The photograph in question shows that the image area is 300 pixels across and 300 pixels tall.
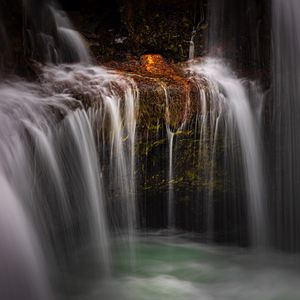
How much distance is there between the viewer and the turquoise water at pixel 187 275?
17.1 feet

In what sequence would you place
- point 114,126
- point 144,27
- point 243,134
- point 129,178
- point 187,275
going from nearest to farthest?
point 187,275, point 114,126, point 129,178, point 243,134, point 144,27

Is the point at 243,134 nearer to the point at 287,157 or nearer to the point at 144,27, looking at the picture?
the point at 287,157

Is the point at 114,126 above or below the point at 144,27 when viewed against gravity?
below

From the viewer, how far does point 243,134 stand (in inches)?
254

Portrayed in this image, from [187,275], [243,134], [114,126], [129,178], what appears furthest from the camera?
[243,134]

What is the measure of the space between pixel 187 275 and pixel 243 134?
2108 millimetres

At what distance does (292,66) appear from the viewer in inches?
268

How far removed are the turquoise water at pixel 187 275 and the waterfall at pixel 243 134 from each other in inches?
19.6

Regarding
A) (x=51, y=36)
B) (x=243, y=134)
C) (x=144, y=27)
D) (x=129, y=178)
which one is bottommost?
(x=129, y=178)

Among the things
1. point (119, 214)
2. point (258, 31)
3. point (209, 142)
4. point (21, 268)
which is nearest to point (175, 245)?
point (119, 214)

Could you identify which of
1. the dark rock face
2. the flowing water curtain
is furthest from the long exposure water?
the dark rock face

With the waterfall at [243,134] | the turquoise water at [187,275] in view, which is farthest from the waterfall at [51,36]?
the turquoise water at [187,275]

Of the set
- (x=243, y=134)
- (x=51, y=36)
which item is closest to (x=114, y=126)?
(x=243, y=134)

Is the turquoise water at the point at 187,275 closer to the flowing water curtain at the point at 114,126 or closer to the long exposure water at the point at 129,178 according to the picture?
the long exposure water at the point at 129,178
